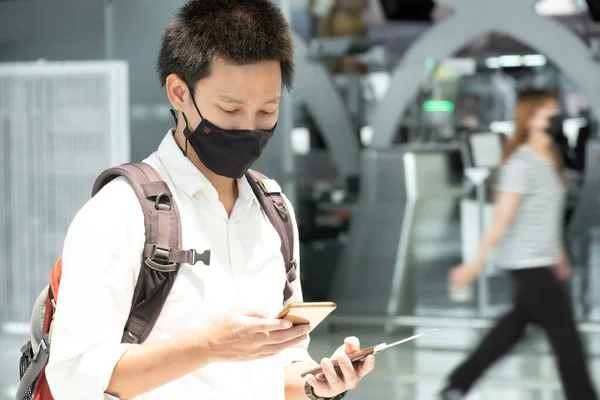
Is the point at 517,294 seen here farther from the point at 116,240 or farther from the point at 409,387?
the point at 116,240

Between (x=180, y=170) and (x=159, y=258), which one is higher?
(x=180, y=170)

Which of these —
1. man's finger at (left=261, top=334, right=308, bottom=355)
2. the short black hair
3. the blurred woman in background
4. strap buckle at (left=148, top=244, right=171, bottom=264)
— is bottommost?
the blurred woman in background

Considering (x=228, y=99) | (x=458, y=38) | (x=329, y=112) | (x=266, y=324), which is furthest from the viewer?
(x=329, y=112)

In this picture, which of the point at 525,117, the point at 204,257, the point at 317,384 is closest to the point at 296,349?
the point at 317,384

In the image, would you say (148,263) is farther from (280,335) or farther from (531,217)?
(531,217)

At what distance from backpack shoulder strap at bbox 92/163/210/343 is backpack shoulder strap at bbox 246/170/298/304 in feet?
0.77

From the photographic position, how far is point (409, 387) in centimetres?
512

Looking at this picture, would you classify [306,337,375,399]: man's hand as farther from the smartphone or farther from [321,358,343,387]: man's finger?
the smartphone

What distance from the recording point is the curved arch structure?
6.00 m

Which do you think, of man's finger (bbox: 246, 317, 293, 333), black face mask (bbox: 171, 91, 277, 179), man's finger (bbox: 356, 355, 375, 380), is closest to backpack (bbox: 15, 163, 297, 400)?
black face mask (bbox: 171, 91, 277, 179)

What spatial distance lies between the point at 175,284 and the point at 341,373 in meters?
0.35

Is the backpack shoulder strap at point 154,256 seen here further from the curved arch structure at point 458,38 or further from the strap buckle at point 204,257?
the curved arch structure at point 458,38

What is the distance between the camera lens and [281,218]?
167 centimetres

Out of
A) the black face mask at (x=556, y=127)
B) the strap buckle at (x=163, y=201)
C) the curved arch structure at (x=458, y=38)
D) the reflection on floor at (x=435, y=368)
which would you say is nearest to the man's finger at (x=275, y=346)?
the strap buckle at (x=163, y=201)
